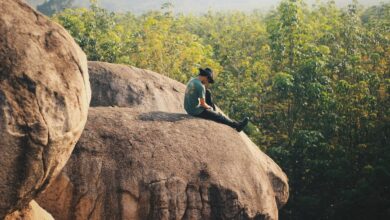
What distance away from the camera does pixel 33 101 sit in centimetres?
442

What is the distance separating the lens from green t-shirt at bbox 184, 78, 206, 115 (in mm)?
8688

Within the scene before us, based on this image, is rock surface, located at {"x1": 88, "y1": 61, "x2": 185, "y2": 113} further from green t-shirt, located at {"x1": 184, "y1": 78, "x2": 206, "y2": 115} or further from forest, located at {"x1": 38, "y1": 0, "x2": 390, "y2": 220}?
forest, located at {"x1": 38, "y1": 0, "x2": 390, "y2": 220}

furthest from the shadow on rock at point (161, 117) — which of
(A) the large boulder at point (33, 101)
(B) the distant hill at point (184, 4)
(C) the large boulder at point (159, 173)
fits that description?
(B) the distant hill at point (184, 4)

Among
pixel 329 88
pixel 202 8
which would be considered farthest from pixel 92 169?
pixel 202 8

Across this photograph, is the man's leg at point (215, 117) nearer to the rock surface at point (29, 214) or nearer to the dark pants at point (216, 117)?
the dark pants at point (216, 117)

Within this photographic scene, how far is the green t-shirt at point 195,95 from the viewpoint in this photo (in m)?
8.69

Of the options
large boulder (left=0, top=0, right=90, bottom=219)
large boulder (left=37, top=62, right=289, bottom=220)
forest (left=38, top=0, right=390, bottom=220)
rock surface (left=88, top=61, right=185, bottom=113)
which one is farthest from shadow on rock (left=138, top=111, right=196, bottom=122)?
forest (left=38, top=0, right=390, bottom=220)

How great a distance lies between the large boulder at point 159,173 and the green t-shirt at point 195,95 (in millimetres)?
235

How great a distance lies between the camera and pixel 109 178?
7.12 m

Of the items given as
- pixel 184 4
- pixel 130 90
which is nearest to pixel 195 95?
pixel 130 90

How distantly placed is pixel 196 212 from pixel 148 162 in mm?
1040

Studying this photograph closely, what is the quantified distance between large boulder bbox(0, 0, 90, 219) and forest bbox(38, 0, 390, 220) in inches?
476

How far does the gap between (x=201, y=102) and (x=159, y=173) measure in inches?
72.9

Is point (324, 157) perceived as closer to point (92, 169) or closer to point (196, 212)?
point (196, 212)
